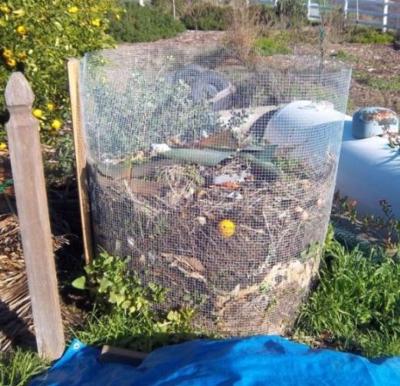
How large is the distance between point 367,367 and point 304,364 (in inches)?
8.9

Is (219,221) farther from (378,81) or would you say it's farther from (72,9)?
(378,81)

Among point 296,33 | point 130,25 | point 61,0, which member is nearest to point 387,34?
point 296,33

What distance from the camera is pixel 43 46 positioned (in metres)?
5.20

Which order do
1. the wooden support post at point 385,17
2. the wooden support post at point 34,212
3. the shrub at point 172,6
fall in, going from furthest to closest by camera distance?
the shrub at point 172,6
the wooden support post at point 385,17
the wooden support post at point 34,212

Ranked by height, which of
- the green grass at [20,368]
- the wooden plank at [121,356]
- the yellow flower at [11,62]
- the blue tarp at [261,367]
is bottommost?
the green grass at [20,368]

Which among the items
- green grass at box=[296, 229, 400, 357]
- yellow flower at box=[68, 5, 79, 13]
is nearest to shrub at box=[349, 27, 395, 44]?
yellow flower at box=[68, 5, 79, 13]

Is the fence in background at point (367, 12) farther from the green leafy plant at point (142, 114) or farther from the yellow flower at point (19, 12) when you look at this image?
the green leafy plant at point (142, 114)

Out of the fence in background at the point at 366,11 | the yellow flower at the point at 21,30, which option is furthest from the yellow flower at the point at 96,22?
the fence in background at the point at 366,11

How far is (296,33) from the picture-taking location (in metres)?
15.8

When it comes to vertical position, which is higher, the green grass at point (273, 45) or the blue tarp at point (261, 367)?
the blue tarp at point (261, 367)

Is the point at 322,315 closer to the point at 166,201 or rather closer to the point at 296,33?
the point at 166,201

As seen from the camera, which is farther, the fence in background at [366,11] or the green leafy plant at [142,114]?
the fence in background at [366,11]

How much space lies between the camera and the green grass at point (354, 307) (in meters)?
3.53

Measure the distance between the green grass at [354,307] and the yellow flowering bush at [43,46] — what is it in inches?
93.3
